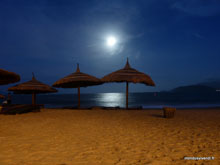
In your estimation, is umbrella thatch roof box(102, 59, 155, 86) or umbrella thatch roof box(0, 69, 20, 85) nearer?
umbrella thatch roof box(0, 69, 20, 85)

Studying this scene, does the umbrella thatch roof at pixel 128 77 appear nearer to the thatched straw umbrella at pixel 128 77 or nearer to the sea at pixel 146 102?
the thatched straw umbrella at pixel 128 77

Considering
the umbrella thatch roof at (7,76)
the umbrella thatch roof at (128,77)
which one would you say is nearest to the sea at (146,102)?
the umbrella thatch roof at (128,77)

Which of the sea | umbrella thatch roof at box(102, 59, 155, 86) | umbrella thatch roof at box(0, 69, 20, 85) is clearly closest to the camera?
umbrella thatch roof at box(0, 69, 20, 85)

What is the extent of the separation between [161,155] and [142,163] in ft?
1.66

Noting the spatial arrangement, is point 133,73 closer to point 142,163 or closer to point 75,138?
point 75,138

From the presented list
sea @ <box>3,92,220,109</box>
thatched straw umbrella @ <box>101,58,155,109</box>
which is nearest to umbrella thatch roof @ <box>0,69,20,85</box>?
thatched straw umbrella @ <box>101,58,155,109</box>

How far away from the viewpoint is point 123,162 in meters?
2.30

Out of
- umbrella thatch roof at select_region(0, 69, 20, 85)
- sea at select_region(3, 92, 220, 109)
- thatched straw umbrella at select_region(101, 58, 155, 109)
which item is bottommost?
sea at select_region(3, 92, 220, 109)

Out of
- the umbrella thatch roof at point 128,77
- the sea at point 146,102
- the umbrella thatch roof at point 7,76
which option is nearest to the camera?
the umbrella thatch roof at point 7,76

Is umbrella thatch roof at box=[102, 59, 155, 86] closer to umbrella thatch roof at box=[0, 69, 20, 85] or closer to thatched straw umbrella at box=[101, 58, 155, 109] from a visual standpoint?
thatched straw umbrella at box=[101, 58, 155, 109]

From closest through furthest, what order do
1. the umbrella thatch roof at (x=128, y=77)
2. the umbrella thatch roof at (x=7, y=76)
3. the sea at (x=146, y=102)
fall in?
the umbrella thatch roof at (x=7, y=76) < the umbrella thatch roof at (x=128, y=77) < the sea at (x=146, y=102)

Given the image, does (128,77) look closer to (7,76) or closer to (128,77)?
(128,77)

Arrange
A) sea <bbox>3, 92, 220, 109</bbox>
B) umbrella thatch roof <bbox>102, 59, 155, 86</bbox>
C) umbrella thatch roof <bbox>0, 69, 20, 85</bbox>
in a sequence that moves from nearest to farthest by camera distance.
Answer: umbrella thatch roof <bbox>0, 69, 20, 85</bbox>
umbrella thatch roof <bbox>102, 59, 155, 86</bbox>
sea <bbox>3, 92, 220, 109</bbox>

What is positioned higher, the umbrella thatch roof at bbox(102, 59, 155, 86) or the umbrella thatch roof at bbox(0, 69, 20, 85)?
the umbrella thatch roof at bbox(102, 59, 155, 86)
